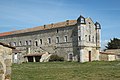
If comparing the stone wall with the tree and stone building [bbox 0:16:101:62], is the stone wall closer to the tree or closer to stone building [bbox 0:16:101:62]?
stone building [bbox 0:16:101:62]

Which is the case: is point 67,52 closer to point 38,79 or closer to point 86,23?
point 86,23

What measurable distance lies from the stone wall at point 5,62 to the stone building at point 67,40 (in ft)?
140

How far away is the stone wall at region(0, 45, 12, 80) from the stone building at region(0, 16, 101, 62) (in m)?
42.6

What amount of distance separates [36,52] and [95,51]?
14.9 m

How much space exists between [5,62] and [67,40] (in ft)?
150

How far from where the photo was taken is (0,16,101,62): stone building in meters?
51.3

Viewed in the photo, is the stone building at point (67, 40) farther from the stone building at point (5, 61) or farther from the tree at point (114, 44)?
the stone building at point (5, 61)

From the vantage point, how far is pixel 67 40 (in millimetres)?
53875

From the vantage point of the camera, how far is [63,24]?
181 feet

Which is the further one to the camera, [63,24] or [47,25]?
[47,25]

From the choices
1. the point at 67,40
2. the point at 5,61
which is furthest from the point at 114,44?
the point at 5,61

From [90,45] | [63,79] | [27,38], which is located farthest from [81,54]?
[63,79]

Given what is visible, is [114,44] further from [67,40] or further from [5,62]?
[5,62]

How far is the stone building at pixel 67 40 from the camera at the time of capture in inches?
2020
